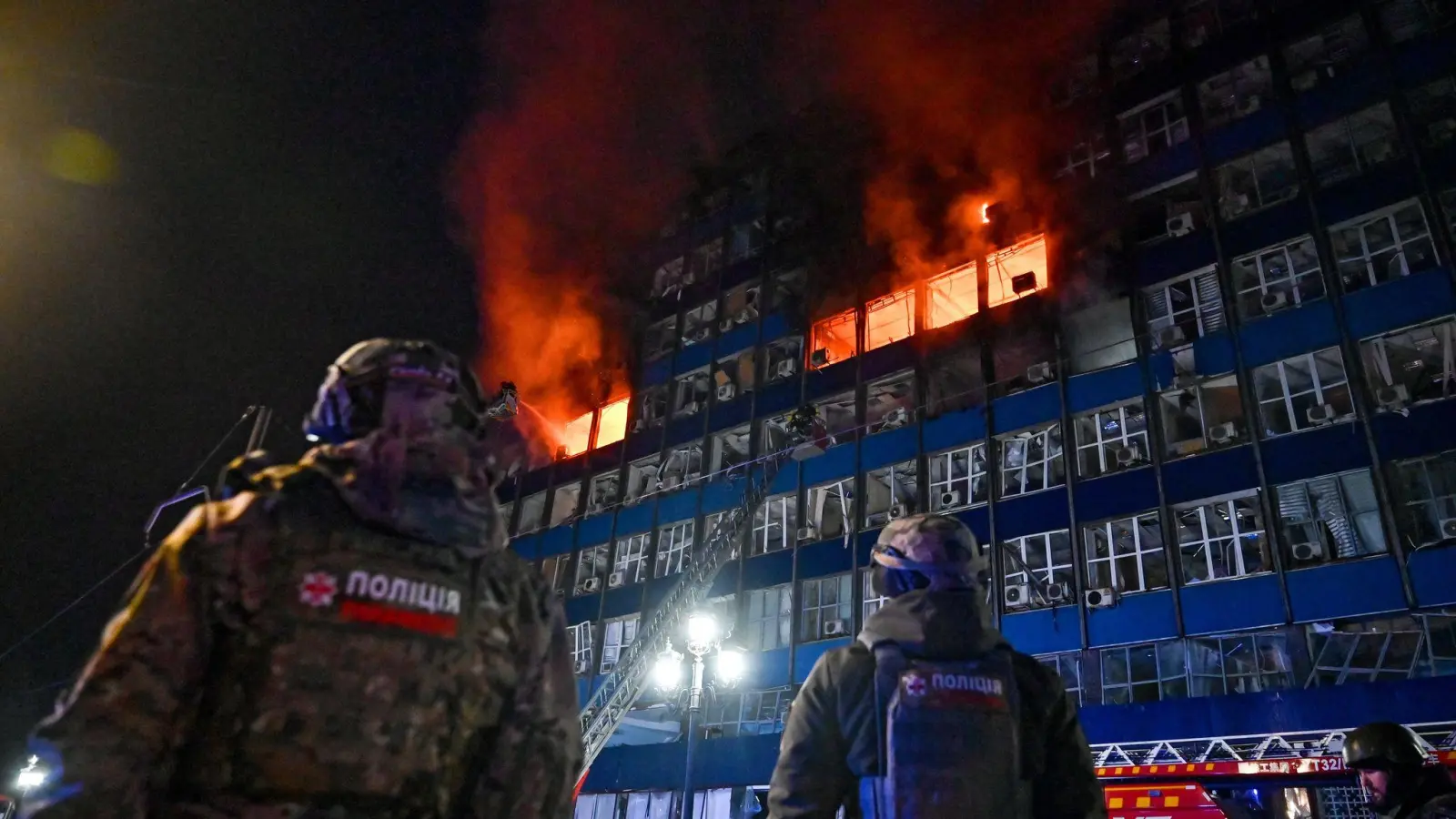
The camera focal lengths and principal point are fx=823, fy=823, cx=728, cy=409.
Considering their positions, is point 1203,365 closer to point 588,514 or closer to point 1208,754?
point 1208,754

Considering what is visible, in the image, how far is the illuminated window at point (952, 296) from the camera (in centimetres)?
2500

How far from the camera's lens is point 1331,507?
54.1ft

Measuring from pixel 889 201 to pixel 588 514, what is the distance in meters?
15.7

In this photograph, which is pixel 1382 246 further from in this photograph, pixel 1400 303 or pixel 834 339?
pixel 834 339

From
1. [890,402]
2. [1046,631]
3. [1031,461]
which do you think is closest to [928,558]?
[1046,631]

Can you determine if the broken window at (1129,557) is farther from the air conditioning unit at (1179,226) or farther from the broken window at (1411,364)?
the air conditioning unit at (1179,226)

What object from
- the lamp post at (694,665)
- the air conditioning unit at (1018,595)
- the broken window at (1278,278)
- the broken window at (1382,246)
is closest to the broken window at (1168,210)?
the broken window at (1278,278)

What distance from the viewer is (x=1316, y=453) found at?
55.3 ft

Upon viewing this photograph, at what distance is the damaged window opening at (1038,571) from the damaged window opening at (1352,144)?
35.3 ft

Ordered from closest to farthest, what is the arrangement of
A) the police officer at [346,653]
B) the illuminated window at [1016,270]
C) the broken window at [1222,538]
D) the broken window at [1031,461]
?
the police officer at [346,653] → the broken window at [1222,538] → the broken window at [1031,461] → the illuminated window at [1016,270]

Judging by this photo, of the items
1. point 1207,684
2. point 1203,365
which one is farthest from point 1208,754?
point 1203,365

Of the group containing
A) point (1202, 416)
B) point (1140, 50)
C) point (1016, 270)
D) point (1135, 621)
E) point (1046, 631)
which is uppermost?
point (1140, 50)

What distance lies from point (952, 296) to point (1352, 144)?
33.7ft

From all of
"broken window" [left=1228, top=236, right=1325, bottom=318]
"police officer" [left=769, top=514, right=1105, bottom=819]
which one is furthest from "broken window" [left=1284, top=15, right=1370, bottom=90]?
"police officer" [left=769, top=514, right=1105, bottom=819]
